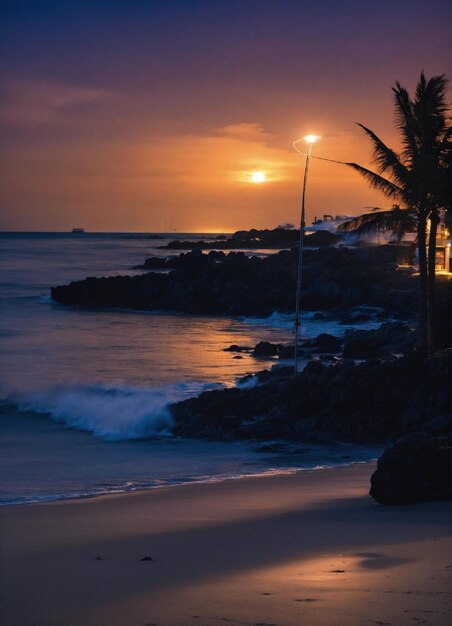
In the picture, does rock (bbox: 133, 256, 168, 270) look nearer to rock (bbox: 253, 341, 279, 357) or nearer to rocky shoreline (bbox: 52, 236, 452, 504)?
rocky shoreline (bbox: 52, 236, 452, 504)

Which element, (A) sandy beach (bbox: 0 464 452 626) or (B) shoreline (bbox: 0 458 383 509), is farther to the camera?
(B) shoreline (bbox: 0 458 383 509)

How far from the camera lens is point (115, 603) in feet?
18.3

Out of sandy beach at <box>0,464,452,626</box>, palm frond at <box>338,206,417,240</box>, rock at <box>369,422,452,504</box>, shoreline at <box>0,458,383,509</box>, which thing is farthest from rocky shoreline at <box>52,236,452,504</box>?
palm frond at <box>338,206,417,240</box>

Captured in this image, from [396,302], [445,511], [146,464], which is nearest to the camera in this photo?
[445,511]

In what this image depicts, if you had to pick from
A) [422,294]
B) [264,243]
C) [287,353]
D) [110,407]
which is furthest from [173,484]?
[264,243]

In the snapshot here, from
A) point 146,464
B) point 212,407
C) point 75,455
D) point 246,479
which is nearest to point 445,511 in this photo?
point 246,479

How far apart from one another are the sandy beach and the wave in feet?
23.1

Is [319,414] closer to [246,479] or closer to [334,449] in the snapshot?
[334,449]

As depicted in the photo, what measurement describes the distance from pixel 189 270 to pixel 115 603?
175 ft

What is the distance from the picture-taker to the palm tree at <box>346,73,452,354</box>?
63.7ft

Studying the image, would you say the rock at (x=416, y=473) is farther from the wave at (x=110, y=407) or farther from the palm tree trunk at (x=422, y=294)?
the palm tree trunk at (x=422, y=294)

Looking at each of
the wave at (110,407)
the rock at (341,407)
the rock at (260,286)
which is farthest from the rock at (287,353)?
the rock at (260,286)

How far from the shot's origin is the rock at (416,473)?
8648 mm

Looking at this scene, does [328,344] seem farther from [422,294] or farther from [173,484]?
[173,484]
